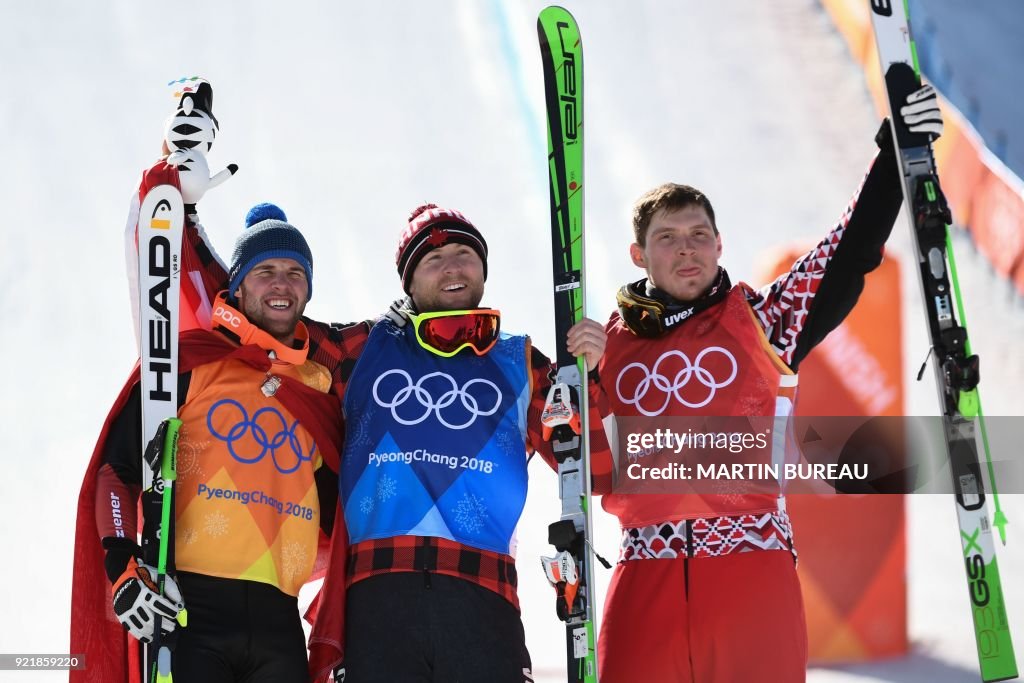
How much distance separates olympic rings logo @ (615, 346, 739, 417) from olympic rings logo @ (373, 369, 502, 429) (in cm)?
44

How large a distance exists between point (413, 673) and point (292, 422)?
0.83m

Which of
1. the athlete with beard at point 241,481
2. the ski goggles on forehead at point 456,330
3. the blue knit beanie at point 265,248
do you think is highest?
the blue knit beanie at point 265,248

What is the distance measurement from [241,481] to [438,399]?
1.99ft

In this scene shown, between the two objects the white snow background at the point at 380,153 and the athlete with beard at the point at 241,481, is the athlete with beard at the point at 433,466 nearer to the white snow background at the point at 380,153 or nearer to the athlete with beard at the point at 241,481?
the athlete with beard at the point at 241,481

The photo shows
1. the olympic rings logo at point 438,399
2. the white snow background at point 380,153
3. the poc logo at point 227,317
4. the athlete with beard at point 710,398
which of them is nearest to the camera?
the athlete with beard at point 710,398

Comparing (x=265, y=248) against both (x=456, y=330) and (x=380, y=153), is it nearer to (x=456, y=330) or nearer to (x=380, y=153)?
(x=456, y=330)

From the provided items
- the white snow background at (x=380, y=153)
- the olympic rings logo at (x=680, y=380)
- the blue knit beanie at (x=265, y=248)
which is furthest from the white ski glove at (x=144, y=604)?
the white snow background at (x=380, y=153)

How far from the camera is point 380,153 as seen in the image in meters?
8.94

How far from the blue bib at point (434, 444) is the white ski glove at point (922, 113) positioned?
141 cm

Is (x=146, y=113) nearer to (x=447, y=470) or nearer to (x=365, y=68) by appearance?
(x=365, y=68)

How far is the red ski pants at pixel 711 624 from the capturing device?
9.18 feet

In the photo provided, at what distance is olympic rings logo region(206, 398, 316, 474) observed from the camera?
118 inches

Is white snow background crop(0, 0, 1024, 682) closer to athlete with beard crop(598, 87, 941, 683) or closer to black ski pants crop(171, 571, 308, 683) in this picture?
athlete with beard crop(598, 87, 941, 683)

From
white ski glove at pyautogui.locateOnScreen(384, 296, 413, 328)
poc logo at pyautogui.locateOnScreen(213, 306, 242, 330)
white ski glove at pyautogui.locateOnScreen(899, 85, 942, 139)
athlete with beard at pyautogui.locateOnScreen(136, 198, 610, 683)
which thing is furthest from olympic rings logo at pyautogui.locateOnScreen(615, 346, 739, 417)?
poc logo at pyautogui.locateOnScreen(213, 306, 242, 330)
